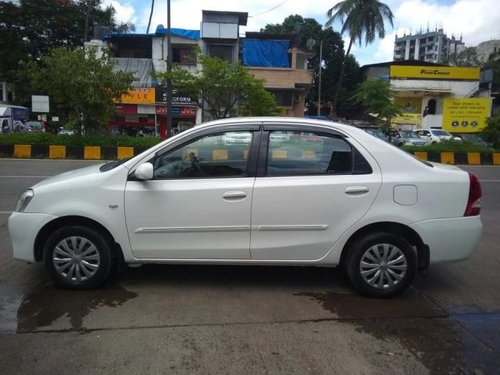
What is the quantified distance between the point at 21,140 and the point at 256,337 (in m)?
19.2

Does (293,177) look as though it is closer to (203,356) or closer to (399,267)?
(399,267)

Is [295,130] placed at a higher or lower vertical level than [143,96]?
lower

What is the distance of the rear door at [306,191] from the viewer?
4543 millimetres

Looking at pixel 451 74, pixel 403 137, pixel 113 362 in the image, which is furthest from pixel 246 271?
pixel 451 74

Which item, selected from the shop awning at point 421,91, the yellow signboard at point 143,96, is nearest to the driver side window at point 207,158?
the yellow signboard at point 143,96

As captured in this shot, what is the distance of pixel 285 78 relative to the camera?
40469 millimetres

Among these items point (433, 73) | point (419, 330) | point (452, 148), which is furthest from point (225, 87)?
point (433, 73)

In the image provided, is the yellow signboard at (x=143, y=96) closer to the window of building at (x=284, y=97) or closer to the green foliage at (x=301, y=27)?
the window of building at (x=284, y=97)

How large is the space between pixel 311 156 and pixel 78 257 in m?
2.32

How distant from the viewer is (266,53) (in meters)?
40.2

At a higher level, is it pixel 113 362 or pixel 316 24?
pixel 316 24

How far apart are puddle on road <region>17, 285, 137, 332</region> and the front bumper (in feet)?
1.22

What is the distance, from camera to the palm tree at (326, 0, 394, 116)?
145 ft

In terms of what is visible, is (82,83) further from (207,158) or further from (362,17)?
(362,17)
